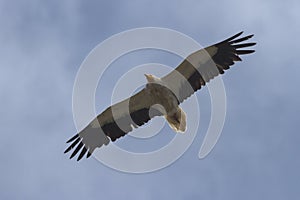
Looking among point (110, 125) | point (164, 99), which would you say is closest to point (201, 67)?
point (164, 99)

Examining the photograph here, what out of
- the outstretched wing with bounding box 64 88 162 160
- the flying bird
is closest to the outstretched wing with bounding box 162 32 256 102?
the flying bird

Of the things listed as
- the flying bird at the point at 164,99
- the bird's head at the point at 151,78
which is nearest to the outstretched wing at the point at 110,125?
the flying bird at the point at 164,99

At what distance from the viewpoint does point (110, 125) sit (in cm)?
1431

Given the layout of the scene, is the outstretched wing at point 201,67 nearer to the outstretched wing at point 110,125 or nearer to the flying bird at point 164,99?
the flying bird at point 164,99

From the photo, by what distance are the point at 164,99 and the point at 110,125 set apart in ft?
6.08

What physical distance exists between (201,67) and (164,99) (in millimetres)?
1222

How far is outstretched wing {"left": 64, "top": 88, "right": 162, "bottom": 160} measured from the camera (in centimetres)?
1408

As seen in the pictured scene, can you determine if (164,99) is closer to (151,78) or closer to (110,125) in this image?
(151,78)

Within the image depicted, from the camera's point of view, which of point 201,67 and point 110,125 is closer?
point 201,67

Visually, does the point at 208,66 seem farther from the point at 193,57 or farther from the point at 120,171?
the point at 120,171

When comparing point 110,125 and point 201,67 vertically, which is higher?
point 110,125

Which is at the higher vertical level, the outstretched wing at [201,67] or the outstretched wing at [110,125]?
the outstretched wing at [110,125]

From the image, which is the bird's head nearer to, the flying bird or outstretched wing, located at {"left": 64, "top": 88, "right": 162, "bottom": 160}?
the flying bird

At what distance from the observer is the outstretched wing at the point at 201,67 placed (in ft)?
43.6
